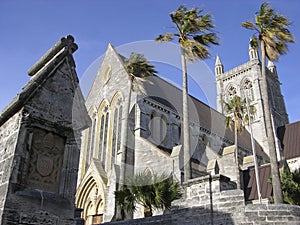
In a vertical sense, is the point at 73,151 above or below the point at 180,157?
below

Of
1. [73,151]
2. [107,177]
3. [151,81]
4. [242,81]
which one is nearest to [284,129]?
[242,81]

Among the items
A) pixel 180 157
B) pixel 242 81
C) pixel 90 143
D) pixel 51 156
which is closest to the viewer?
pixel 51 156

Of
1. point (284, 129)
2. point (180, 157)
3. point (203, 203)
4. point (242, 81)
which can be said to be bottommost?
point (203, 203)

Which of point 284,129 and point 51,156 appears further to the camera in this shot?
point 284,129

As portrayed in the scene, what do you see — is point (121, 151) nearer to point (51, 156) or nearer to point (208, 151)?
point (208, 151)

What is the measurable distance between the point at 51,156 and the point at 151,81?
22.3 metres

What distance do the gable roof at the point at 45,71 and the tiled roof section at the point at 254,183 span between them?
1754cm

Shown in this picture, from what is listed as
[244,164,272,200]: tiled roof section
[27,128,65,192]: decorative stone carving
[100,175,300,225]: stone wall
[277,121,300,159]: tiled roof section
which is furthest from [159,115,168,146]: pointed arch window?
[27,128,65,192]: decorative stone carving

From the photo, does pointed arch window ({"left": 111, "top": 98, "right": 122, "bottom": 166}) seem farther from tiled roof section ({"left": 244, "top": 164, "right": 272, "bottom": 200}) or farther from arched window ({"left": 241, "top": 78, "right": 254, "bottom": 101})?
arched window ({"left": 241, "top": 78, "right": 254, "bottom": 101})

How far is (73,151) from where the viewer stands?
4703 mm

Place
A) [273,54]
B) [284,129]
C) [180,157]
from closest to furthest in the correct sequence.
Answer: [273,54] < [180,157] < [284,129]

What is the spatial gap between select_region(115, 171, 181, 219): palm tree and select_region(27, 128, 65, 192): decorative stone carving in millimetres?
9480

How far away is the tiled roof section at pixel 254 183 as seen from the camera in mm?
20188

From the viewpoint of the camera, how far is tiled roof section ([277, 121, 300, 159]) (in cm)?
3259
